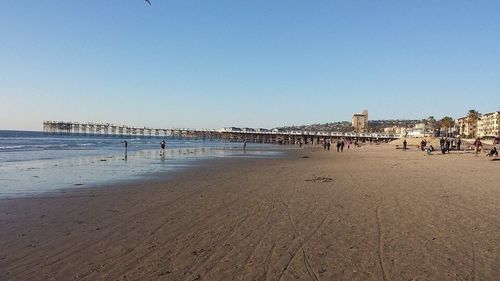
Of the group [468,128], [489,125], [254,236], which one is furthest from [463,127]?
[254,236]

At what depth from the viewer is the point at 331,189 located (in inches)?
496

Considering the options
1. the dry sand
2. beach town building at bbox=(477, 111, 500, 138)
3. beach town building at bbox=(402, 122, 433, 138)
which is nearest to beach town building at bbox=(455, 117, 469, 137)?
beach town building at bbox=(477, 111, 500, 138)

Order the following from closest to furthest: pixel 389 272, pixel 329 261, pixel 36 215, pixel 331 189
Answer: pixel 389 272, pixel 329 261, pixel 36 215, pixel 331 189

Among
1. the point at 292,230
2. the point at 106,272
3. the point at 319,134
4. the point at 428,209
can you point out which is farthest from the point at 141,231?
the point at 319,134

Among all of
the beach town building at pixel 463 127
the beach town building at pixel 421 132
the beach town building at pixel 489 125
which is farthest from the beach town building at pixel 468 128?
the beach town building at pixel 421 132

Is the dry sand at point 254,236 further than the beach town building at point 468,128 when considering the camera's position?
No

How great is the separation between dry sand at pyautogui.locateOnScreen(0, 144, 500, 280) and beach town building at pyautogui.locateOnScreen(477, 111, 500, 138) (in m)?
116

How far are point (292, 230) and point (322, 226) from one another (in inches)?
25.6

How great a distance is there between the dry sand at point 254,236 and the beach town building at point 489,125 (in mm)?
→ 116008

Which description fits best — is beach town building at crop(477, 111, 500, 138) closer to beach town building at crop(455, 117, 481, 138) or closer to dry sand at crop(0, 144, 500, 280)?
beach town building at crop(455, 117, 481, 138)

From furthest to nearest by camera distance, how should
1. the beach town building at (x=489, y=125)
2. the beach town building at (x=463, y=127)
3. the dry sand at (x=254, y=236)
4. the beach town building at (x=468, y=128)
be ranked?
the beach town building at (x=463, y=127), the beach town building at (x=468, y=128), the beach town building at (x=489, y=125), the dry sand at (x=254, y=236)

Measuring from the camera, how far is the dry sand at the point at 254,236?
16.5ft

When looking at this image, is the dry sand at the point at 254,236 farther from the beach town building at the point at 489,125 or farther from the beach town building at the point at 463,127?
the beach town building at the point at 463,127

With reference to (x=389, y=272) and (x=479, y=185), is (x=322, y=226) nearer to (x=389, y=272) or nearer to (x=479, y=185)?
(x=389, y=272)
